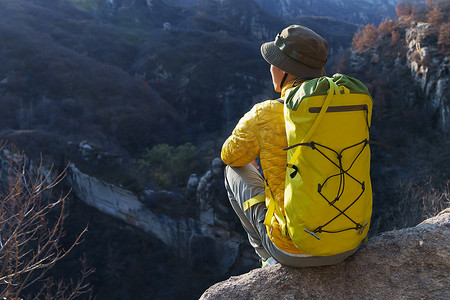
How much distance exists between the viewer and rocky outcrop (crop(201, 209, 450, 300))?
1807 mm

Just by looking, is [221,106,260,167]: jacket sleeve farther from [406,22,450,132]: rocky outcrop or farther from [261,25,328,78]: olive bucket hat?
[406,22,450,132]: rocky outcrop

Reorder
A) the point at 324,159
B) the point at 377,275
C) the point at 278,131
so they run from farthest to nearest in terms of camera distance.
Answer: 1. the point at 377,275
2. the point at 278,131
3. the point at 324,159

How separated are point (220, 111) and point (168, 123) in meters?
6.22

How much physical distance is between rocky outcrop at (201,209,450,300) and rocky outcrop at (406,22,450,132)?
671 inches

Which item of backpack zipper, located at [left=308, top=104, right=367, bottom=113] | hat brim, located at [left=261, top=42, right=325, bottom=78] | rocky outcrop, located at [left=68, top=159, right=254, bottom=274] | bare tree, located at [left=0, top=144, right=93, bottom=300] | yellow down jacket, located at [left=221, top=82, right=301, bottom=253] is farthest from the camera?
rocky outcrop, located at [left=68, top=159, right=254, bottom=274]

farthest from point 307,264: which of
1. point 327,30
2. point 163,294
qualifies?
point 327,30

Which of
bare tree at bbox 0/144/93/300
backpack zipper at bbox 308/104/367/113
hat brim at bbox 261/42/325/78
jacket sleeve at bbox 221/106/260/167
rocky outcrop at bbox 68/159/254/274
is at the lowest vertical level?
rocky outcrop at bbox 68/159/254/274

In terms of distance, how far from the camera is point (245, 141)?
1.82m

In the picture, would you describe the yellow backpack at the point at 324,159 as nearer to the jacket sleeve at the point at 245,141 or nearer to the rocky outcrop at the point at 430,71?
the jacket sleeve at the point at 245,141

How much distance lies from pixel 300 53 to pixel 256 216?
940 millimetres

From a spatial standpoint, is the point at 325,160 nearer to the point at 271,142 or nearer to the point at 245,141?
the point at 271,142

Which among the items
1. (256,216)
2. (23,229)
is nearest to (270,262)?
(256,216)

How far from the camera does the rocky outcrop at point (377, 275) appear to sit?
1.81 m

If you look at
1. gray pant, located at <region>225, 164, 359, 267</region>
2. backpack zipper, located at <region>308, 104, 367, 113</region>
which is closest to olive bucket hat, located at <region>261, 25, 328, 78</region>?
backpack zipper, located at <region>308, 104, 367, 113</region>
